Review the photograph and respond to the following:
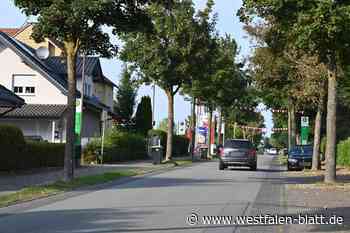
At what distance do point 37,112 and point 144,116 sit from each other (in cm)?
2234

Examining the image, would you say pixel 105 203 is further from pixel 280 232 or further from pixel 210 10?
pixel 210 10

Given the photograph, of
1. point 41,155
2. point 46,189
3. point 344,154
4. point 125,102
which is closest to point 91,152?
point 41,155

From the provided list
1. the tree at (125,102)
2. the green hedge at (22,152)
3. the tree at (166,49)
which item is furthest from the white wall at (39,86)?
the tree at (125,102)

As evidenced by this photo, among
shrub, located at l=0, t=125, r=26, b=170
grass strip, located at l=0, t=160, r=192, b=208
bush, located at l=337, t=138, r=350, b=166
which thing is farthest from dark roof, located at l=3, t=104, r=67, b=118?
grass strip, located at l=0, t=160, r=192, b=208

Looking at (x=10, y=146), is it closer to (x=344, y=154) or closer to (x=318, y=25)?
(x=318, y=25)

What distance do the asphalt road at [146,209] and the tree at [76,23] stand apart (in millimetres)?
4314

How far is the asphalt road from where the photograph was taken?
12789 mm

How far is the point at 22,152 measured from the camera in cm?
3022

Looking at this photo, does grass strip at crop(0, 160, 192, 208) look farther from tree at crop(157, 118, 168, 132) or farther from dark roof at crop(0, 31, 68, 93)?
tree at crop(157, 118, 168, 132)

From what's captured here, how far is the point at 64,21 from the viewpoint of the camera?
22.3 metres

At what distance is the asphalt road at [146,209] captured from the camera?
12.8 m

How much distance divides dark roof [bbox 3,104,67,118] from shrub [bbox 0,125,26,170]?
21182 millimetres

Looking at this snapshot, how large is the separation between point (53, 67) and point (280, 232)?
49309 mm

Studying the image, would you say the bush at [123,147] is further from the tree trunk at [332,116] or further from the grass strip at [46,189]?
the tree trunk at [332,116]
